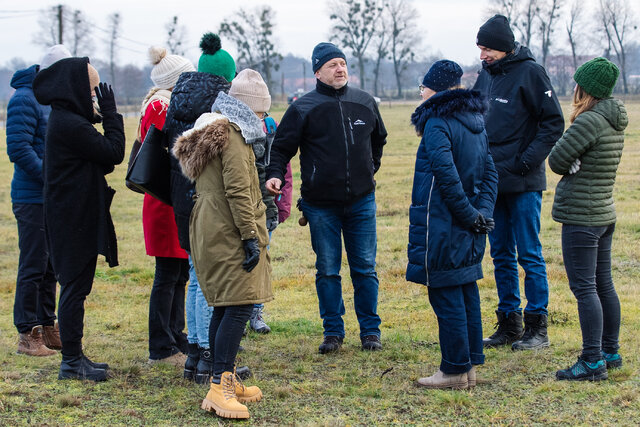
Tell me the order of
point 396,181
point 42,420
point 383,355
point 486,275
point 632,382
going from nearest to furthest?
point 42,420 → point 632,382 → point 383,355 → point 486,275 → point 396,181

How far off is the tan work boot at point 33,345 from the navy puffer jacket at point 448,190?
9.45 feet

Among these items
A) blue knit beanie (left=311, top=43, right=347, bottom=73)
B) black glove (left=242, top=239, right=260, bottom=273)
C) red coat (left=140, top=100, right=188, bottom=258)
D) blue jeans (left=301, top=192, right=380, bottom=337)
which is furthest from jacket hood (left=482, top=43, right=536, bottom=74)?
red coat (left=140, top=100, right=188, bottom=258)

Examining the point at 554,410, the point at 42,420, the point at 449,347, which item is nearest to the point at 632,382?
the point at 554,410

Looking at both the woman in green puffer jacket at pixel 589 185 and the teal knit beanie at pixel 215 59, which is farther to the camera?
the teal knit beanie at pixel 215 59

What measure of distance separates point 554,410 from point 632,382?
66 centimetres

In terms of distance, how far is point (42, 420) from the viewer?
13.3 ft

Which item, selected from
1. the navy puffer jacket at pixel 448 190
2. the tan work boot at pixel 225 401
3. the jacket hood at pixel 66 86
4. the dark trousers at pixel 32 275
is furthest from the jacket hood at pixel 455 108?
the dark trousers at pixel 32 275

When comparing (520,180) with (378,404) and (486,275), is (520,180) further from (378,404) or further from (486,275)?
(486,275)

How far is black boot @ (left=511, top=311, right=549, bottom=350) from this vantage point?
5.36 meters

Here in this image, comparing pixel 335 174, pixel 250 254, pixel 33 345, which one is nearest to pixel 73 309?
pixel 33 345

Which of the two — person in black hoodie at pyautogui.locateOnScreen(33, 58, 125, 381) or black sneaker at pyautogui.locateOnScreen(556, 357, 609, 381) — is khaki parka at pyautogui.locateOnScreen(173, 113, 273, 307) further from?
black sneaker at pyautogui.locateOnScreen(556, 357, 609, 381)

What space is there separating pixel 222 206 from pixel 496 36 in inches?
95.2

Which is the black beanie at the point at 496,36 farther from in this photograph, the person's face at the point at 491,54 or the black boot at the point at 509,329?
the black boot at the point at 509,329

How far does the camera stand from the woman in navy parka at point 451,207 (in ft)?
14.3
